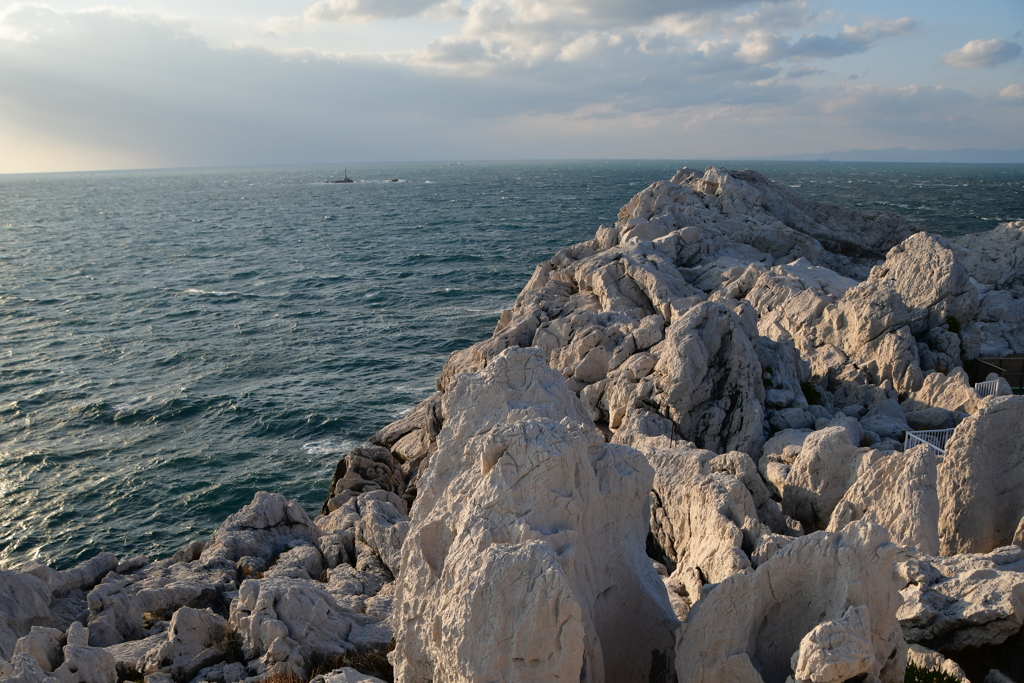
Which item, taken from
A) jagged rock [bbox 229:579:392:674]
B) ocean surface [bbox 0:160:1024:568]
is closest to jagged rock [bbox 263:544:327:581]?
jagged rock [bbox 229:579:392:674]

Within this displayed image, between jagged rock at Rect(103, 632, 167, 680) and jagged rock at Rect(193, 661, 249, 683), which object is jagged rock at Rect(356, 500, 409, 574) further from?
jagged rock at Rect(103, 632, 167, 680)

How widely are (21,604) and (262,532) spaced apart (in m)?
5.88

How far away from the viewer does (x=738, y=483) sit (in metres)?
13.3

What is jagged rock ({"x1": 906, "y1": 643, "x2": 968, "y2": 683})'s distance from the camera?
9438 mm

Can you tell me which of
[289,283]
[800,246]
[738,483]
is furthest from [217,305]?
[738,483]

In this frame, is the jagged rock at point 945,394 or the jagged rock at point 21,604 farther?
the jagged rock at point 945,394

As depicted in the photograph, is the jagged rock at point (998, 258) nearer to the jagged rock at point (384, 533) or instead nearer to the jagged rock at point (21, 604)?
the jagged rock at point (384, 533)

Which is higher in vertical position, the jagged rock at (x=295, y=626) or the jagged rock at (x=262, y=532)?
the jagged rock at (x=295, y=626)

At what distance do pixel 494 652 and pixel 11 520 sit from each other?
30.1m

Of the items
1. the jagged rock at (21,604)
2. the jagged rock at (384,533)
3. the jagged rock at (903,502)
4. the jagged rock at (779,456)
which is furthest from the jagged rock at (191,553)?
the jagged rock at (903,502)

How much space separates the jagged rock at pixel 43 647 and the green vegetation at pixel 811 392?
21.0 metres

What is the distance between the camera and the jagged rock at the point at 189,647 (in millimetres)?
12203

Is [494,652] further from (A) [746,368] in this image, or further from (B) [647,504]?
(A) [746,368]

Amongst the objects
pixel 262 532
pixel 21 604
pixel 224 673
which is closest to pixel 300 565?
pixel 262 532
